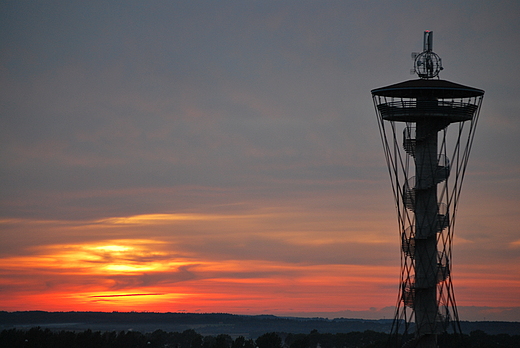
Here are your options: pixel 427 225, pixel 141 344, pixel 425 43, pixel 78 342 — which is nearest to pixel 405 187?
pixel 427 225

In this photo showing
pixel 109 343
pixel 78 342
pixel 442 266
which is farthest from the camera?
pixel 109 343

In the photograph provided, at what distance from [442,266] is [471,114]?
16741mm

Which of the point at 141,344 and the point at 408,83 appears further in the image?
A: the point at 141,344

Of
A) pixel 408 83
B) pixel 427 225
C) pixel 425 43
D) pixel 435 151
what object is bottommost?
pixel 427 225

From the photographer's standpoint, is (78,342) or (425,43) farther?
(78,342)

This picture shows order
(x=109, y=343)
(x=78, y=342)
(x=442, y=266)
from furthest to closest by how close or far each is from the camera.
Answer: (x=109, y=343)
(x=78, y=342)
(x=442, y=266)

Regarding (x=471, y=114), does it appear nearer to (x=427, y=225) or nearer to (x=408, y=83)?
(x=408, y=83)

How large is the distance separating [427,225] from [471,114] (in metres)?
13.0

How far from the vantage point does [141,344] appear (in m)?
190

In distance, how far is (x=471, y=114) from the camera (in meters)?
86.9

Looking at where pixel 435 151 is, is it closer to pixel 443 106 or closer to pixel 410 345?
pixel 443 106

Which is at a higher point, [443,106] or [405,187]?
[443,106]

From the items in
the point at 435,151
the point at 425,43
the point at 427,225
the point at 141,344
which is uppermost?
the point at 425,43

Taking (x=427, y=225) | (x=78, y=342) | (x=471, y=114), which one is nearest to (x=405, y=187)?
(x=427, y=225)
